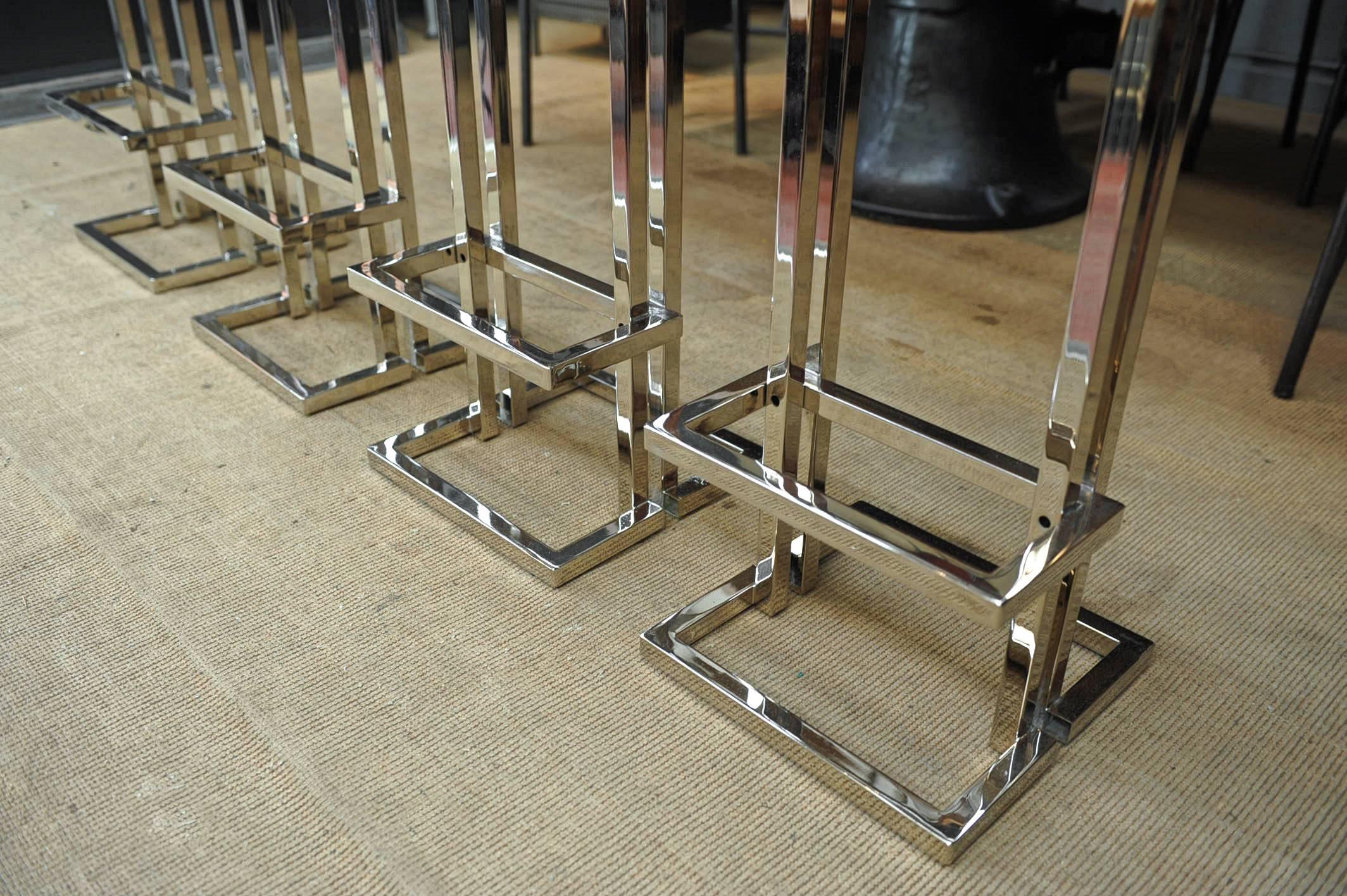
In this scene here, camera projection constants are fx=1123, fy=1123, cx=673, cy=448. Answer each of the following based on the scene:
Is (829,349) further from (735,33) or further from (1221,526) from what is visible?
(735,33)

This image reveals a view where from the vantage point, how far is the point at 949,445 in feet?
3.02

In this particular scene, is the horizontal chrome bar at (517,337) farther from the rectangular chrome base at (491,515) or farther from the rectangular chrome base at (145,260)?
the rectangular chrome base at (145,260)

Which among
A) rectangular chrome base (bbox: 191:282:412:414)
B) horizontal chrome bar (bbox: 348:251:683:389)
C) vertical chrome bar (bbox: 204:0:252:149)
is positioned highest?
vertical chrome bar (bbox: 204:0:252:149)

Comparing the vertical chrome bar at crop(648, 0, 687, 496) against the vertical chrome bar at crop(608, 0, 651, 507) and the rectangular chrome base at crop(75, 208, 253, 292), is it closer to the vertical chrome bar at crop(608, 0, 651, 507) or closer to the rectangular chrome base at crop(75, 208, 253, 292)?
the vertical chrome bar at crop(608, 0, 651, 507)

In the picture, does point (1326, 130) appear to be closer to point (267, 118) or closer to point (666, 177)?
point (666, 177)

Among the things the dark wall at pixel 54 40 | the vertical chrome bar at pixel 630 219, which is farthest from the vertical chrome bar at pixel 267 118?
the dark wall at pixel 54 40

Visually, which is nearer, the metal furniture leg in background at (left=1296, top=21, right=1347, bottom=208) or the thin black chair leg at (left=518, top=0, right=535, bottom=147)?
the metal furniture leg in background at (left=1296, top=21, right=1347, bottom=208)

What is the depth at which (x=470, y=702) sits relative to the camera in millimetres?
1028

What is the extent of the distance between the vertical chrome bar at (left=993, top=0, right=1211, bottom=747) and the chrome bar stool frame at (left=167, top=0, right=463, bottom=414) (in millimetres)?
963

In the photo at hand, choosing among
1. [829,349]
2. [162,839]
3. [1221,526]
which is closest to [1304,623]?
[1221,526]

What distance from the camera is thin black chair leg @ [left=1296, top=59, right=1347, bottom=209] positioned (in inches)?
81.0

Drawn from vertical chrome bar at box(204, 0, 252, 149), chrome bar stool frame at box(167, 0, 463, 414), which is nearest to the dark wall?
vertical chrome bar at box(204, 0, 252, 149)

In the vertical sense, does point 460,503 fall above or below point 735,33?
below

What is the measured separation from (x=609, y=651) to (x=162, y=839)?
0.41m
